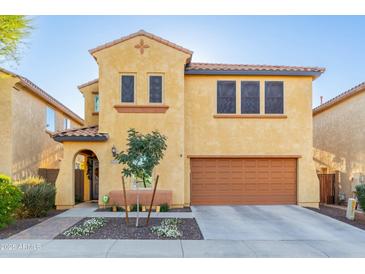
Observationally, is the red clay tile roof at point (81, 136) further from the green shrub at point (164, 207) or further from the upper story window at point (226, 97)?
the upper story window at point (226, 97)

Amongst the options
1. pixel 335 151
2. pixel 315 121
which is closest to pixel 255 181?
pixel 335 151

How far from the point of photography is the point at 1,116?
52.9 feet

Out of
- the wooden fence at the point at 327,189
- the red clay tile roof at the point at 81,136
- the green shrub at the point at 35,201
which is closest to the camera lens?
the green shrub at the point at 35,201

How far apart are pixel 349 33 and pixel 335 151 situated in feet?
25.1

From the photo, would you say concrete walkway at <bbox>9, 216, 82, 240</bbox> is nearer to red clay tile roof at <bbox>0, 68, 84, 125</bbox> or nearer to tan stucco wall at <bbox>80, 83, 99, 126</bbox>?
tan stucco wall at <bbox>80, 83, 99, 126</bbox>

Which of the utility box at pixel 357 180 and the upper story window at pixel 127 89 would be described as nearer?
the upper story window at pixel 127 89

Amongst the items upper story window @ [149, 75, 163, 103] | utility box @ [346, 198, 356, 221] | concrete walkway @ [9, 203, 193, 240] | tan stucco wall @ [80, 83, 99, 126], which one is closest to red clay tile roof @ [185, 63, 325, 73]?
upper story window @ [149, 75, 163, 103]

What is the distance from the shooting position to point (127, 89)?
15.6 m

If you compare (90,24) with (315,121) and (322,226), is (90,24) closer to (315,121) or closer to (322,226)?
(322,226)

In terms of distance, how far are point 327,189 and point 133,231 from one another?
12531mm

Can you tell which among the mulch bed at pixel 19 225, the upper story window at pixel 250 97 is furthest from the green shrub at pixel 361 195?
the mulch bed at pixel 19 225

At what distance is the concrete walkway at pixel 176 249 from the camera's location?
7.88m

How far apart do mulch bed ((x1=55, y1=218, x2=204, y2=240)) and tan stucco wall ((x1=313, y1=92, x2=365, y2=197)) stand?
34.5 ft

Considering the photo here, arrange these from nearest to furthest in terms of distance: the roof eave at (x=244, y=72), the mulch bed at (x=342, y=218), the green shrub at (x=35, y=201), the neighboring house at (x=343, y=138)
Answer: the mulch bed at (x=342, y=218)
the green shrub at (x=35, y=201)
the roof eave at (x=244, y=72)
the neighboring house at (x=343, y=138)
